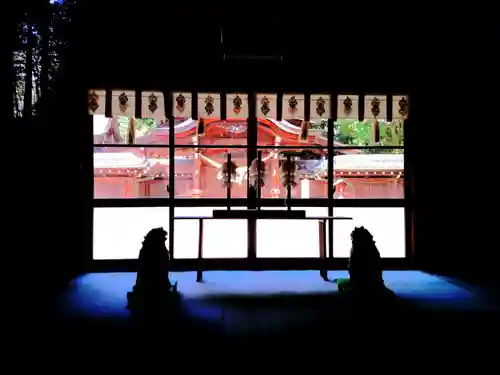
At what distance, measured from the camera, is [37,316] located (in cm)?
255

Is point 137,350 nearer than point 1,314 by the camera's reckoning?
No

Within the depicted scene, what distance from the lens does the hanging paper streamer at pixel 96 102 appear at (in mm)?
4305

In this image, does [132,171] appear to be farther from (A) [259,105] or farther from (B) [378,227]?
(B) [378,227]

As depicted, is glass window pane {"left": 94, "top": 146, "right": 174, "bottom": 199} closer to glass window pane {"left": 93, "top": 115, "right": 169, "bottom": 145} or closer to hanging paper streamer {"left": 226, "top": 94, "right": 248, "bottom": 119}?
glass window pane {"left": 93, "top": 115, "right": 169, "bottom": 145}

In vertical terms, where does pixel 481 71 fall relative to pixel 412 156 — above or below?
above

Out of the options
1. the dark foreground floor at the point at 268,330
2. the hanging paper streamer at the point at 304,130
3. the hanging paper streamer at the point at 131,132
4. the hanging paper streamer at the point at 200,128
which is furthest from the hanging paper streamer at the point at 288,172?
the hanging paper streamer at the point at 131,132

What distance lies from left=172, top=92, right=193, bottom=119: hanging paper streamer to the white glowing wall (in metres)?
1.02

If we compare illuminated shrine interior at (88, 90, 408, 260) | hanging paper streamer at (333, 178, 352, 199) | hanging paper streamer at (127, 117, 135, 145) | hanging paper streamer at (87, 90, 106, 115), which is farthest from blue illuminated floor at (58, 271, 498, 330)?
hanging paper streamer at (87, 90, 106, 115)

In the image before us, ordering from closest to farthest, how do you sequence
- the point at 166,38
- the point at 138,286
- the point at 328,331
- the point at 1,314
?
the point at 1,314 < the point at 328,331 < the point at 138,286 < the point at 166,38

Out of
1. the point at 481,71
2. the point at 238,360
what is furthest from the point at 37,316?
the point at 481,71

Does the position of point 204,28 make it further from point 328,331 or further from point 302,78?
point 328,331

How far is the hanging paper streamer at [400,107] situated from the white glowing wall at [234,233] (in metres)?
1.03

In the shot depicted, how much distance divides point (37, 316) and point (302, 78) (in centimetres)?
333

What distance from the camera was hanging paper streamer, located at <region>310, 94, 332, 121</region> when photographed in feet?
15.0
